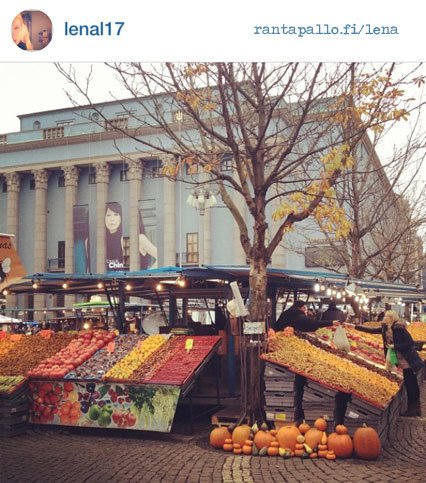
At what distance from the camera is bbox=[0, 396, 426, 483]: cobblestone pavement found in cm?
686

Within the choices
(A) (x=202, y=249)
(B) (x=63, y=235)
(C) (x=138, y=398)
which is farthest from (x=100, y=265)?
(C) (x=138, y=398)

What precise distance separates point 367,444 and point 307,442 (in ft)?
2.46

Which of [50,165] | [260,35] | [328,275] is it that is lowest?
[328,275]

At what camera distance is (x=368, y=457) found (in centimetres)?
755

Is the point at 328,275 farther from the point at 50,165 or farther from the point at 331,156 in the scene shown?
the point at 50,165

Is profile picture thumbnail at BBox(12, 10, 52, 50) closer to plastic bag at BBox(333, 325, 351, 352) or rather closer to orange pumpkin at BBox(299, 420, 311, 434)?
orange pumpkin at BBox(299, 420, 311, 434)

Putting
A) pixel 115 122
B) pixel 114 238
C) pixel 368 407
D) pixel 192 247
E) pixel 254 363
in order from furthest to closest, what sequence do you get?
1. pixel 192 247
2. pixel 114 238
3. pixel 115 122
4. pixel 254 363
5. pixel 368 407

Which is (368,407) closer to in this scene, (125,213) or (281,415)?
(281,415)

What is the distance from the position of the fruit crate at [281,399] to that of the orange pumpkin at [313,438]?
0.72 metres

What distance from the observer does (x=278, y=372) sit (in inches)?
339

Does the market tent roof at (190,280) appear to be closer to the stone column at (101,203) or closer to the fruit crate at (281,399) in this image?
the fruit crate at (281,399)

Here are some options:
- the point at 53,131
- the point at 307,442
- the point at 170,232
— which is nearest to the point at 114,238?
the point at 53,131

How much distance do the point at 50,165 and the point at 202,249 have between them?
12.7m

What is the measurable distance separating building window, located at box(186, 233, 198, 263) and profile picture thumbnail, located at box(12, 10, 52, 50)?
41.9 metres
